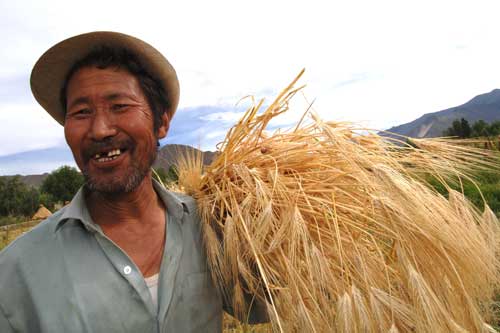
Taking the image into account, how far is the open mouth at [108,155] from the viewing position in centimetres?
165

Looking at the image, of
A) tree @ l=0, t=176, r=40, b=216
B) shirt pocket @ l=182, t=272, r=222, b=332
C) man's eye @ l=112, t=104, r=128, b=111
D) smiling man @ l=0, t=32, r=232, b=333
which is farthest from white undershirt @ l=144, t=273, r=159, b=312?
tree @ l=0, t=176, r=40, b=216

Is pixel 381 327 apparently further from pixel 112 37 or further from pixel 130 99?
pixel 112 37

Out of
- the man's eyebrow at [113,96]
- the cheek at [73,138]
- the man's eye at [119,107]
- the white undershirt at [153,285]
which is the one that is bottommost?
the white undershirt at [153,285]

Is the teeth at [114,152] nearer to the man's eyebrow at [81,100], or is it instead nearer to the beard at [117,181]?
the beard at [117,181]

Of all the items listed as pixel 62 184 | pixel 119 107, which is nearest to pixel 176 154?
pixel 119 107

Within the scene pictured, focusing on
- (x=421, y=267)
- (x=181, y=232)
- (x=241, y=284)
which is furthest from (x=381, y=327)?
(x=181, y=232)

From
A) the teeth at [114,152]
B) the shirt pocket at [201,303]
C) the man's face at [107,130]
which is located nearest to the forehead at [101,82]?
the man's face at [107,130]

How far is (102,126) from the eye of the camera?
158 cm

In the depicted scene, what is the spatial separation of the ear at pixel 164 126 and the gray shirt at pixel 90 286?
57 cm

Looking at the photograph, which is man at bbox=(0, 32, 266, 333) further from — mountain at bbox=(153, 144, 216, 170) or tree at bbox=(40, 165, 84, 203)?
tree at bbox=(40, 165, 84, 203)

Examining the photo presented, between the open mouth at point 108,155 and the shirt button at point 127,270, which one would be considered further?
the open mouth at point 108,155

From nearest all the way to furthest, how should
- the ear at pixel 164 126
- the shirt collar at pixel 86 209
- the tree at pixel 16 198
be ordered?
1. the shirt collar at pixel 86 209
2. the ear at pixel 164 126
3. the tree at pixel 16 198

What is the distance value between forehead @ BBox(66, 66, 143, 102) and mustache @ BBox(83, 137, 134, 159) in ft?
0.71

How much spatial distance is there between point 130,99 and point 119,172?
0.35 meters
